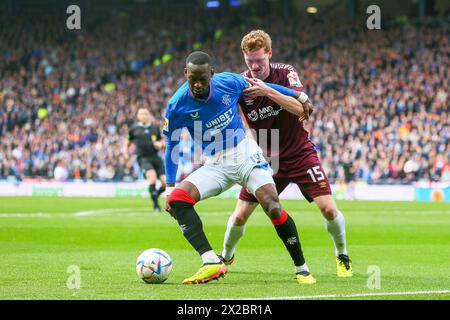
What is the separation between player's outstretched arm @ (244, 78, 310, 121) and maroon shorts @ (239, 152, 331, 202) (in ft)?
3.55

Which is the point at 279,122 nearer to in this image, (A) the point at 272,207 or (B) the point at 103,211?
(A) the point at 272,207

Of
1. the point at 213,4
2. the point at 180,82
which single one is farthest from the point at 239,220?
the point at 213,4

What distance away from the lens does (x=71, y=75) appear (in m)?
49.1

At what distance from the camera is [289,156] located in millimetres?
10734

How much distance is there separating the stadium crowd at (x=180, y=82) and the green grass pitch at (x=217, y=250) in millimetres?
10127

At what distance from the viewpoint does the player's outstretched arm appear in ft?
31.2

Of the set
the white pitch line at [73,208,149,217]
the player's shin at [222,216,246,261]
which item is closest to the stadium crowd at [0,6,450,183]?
the white pitch line at [73,208,149,217]

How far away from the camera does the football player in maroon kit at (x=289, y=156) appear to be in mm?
10469

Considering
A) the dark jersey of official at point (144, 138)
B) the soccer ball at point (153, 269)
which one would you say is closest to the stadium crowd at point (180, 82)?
the dark jersey of official at point (144, 138)

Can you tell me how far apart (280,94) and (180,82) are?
35.8 metres

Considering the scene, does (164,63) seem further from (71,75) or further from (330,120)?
(330,120)

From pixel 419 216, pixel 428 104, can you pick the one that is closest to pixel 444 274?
pixel 419 216

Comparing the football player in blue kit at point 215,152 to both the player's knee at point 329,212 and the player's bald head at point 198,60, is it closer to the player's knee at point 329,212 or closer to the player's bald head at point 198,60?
the player's bald head at point 198,60
